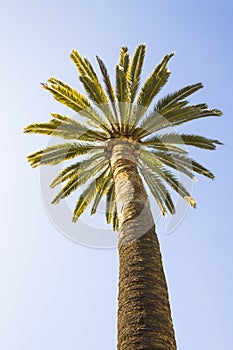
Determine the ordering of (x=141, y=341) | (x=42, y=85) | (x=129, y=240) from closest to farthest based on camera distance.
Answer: (x=141, y=341)
(x=129, y=240)
(x=42, y=85)

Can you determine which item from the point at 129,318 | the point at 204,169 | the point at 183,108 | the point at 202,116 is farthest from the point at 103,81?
the point at 129,318

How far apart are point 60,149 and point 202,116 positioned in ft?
16.1

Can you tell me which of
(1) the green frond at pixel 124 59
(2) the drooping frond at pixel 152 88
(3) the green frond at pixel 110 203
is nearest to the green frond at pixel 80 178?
(3) the green frond at pixel 110 203

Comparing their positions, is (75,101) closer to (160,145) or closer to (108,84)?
(108,84)

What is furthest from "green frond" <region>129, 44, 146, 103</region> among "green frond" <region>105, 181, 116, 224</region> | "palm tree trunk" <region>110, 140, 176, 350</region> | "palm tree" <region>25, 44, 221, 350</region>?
"palm tree trunk" <region>110, 140, 176, 350</region>

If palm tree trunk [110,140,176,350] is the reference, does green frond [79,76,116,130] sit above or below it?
above

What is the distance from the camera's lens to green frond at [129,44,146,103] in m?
11.6

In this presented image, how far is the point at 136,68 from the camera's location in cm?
1207

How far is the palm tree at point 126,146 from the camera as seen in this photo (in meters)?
6.51

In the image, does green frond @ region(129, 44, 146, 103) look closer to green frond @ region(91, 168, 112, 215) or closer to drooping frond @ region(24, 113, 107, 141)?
drooping frond @ region(24, 113, 107, 141)

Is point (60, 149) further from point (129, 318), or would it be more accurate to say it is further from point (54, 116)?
point (129, 318)

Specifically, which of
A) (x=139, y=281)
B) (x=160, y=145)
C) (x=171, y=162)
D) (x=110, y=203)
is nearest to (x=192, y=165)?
(x=171, y=162)

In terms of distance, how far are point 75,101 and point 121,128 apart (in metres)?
1.85

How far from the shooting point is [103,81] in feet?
36.8
